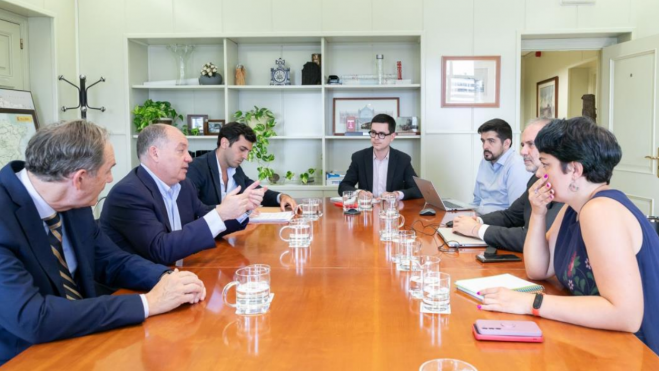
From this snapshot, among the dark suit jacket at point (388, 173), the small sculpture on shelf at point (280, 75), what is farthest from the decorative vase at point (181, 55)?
the dark suit jacket at point (388, 173)

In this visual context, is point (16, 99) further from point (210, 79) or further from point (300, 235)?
point (300, 235)

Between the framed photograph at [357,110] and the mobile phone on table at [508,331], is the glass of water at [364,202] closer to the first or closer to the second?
the framed photograph at [357,110]

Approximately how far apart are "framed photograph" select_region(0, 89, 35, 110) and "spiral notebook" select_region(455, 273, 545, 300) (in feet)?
14.0

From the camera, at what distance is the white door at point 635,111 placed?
454 cm

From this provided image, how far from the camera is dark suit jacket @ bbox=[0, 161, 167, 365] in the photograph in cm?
129

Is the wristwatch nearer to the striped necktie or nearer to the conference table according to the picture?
the conference table

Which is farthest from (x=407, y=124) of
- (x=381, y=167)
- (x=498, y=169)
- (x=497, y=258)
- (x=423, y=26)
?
(x=497, y=258)

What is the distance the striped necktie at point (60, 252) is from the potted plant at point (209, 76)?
372 cm

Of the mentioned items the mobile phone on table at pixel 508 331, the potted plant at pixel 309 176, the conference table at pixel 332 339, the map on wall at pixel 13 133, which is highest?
the map on wall at pixel 13 133

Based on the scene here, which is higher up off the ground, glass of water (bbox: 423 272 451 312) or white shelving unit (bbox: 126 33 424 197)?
white shelving unit (bbox: 126 33 424 197)

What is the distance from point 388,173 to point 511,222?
1862 millimetres

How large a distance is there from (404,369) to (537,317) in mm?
495

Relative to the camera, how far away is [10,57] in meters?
4.60

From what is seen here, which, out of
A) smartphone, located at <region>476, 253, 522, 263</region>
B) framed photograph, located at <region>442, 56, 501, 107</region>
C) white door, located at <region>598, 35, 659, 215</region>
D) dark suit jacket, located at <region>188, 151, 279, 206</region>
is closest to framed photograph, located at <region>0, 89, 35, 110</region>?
dark suit jacket, located at <region>188, 151, 279, 206</region>
